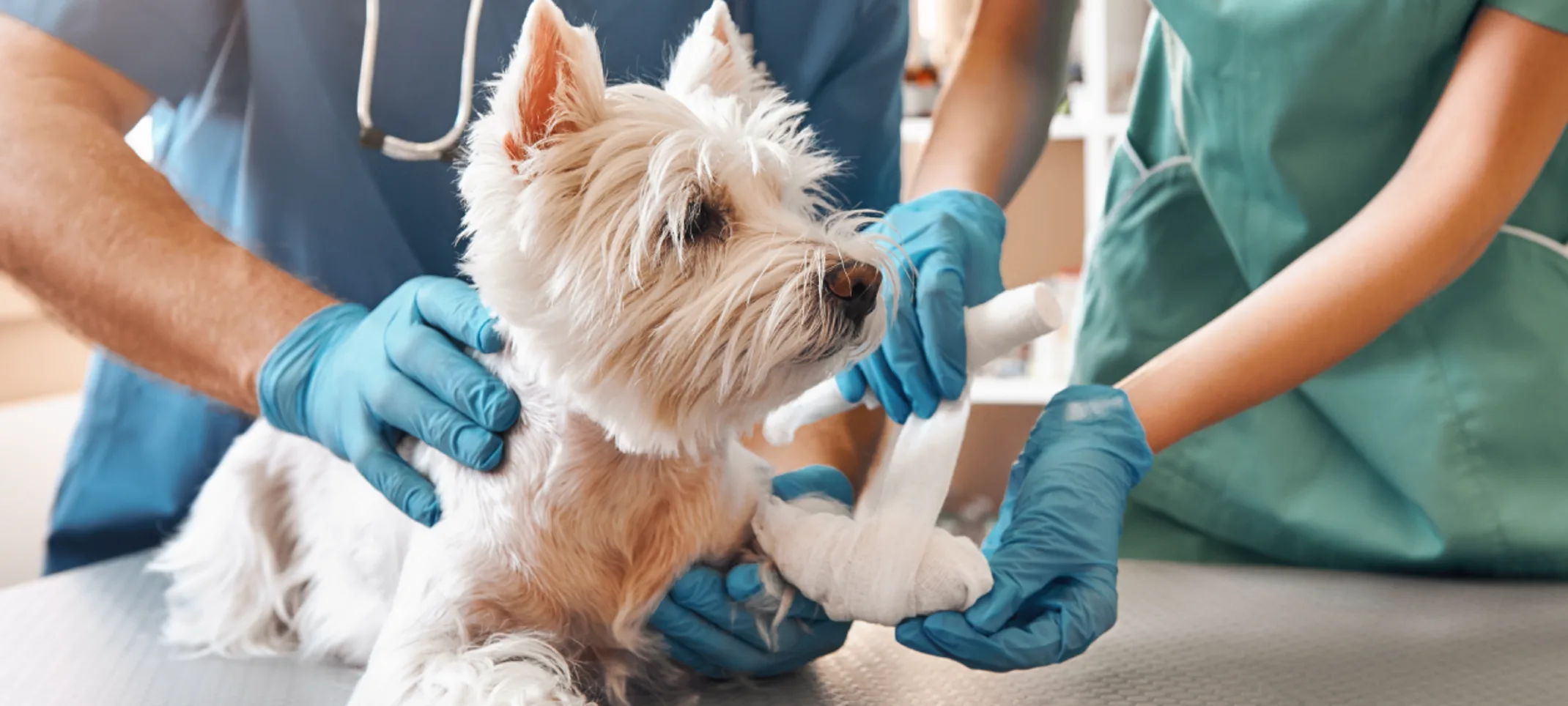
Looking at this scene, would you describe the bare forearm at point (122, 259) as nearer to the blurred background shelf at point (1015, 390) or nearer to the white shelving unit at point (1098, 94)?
the white shelving unit at point (1098, 94)

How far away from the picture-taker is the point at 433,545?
806mm

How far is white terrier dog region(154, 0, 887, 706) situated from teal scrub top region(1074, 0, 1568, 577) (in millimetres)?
551

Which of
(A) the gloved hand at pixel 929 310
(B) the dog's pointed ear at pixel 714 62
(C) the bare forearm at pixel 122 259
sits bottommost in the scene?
(A) the gloved hand at pixel 929 310

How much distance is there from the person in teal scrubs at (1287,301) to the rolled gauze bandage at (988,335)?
0.03 meters

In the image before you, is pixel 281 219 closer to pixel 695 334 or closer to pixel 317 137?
pixel 317 137

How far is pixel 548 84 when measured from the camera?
73cm

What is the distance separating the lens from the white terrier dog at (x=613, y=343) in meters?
0.73

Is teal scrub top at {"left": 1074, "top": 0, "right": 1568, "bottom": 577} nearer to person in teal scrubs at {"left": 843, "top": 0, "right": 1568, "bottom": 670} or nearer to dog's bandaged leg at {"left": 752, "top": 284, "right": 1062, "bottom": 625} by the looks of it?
person in teal scrubs at {"left": 843, "top": 0, "right": 1568, "bottom": 670}

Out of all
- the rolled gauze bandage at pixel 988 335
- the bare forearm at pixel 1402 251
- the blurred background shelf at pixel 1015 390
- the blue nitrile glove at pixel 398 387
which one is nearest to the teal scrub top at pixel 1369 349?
the bare forearm at pixel 1402 251

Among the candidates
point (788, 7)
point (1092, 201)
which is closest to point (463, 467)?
point (788, 7)

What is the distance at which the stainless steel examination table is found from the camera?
86 centimetres

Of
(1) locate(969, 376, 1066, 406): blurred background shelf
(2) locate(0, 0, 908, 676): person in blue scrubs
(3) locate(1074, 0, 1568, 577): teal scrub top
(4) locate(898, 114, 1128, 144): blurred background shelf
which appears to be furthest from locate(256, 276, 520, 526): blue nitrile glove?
(1) locate(969, 376, 1066, 406): blurred background shelf

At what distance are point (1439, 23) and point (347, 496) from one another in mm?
1061

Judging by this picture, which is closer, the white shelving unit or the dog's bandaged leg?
the dog's bandaged leg
